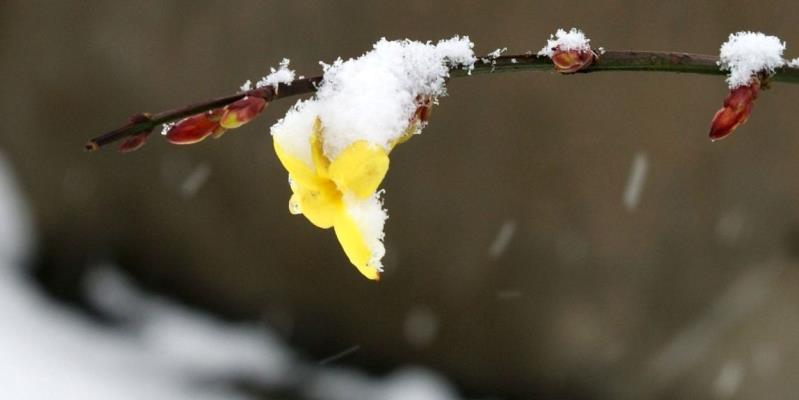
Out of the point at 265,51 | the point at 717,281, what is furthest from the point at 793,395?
the point at 265,51

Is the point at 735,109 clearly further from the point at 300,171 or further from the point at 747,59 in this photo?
the point at 300,171

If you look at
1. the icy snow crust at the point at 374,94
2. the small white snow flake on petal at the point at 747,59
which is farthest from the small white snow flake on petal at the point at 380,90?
the small white snow flake on petal at the point at 747,59

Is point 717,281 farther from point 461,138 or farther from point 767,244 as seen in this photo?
point 461,138

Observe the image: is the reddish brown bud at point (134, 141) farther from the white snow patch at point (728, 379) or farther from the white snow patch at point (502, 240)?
the white snow patch at point (728, 379)

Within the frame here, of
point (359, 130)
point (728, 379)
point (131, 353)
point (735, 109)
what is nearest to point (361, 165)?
point (359, 130)

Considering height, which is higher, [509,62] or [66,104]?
[66,104]

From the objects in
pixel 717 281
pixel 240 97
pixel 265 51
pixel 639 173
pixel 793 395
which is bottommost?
pixel 240 97
